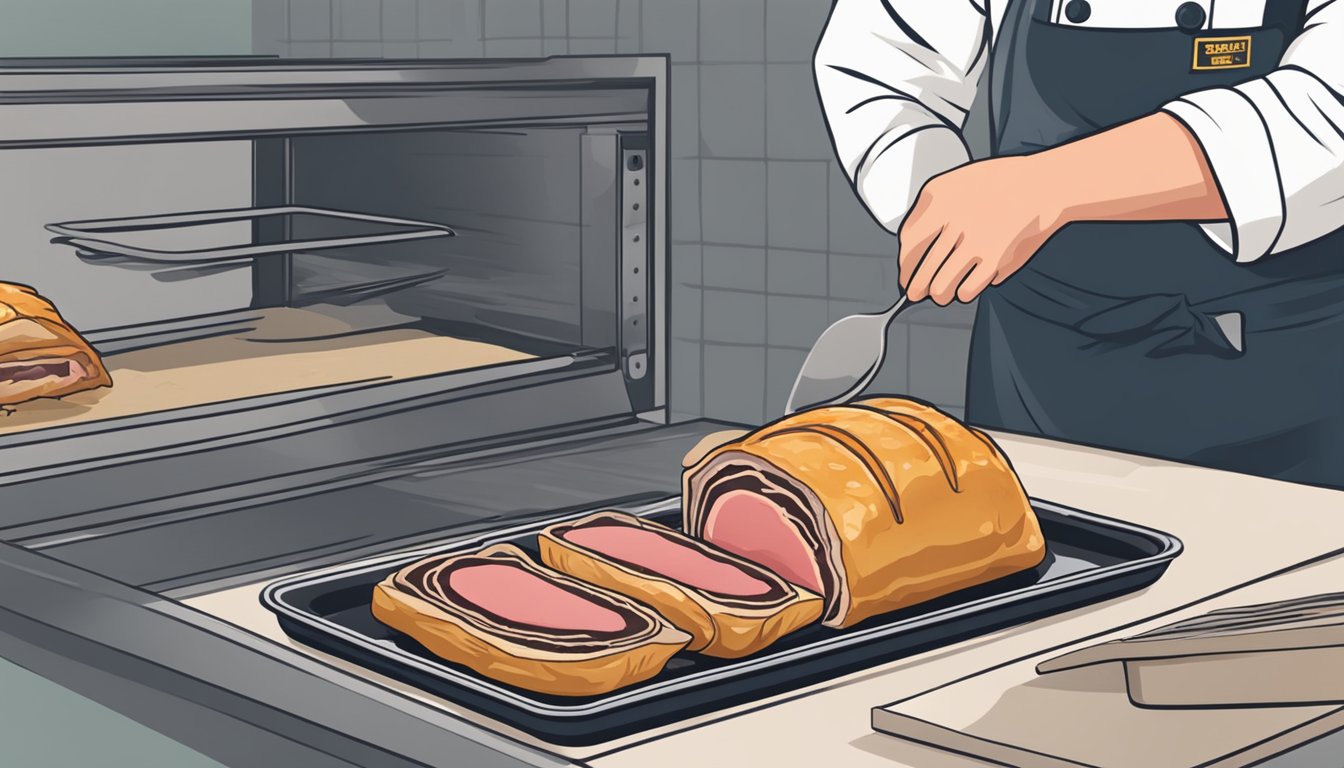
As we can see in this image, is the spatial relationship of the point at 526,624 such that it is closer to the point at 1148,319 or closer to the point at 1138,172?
the point at 1138,172

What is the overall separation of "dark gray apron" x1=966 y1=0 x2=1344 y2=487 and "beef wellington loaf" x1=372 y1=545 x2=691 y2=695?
2.33 feet

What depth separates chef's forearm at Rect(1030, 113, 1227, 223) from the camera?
1.12 m

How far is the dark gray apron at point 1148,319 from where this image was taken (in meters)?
1.38

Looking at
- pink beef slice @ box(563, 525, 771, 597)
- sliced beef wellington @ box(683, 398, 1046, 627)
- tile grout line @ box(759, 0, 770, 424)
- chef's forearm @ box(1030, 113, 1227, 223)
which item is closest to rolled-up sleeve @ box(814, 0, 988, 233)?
chef's forearm @ box(1030, 113, 1227, 223)

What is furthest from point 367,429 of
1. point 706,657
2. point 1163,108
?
point 1163,108

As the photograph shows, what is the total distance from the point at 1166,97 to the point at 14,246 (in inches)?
56.8

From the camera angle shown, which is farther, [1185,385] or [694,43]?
[694,43]

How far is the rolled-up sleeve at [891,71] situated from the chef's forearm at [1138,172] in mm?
306

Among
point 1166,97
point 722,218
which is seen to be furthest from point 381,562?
point 722,218

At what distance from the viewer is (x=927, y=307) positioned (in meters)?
2.32

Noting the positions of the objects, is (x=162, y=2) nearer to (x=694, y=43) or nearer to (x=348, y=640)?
(x=694, y=43)

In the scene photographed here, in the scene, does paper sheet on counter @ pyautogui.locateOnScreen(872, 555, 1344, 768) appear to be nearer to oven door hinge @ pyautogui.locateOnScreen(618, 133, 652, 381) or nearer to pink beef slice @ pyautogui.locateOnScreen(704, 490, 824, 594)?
pink beef slice @ pyautogui.locateOnScreen(704, 490, 824, 594)

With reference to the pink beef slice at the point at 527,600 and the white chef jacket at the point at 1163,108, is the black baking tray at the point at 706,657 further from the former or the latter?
the white chef jacket at the point at 1163,108

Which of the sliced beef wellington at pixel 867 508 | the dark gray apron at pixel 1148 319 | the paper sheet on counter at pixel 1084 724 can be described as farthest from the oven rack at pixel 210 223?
the paper sheet on counter at pixel 1084 724
